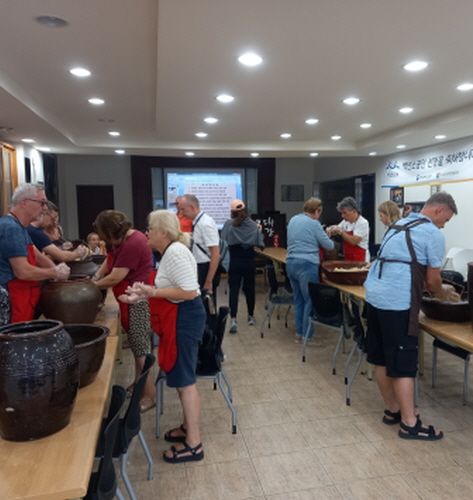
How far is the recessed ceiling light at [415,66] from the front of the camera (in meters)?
3.28

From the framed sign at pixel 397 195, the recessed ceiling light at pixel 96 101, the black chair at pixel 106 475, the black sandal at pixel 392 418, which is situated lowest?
the black sandal at pixel 392 418

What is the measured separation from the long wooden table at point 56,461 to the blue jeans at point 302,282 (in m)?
2.89

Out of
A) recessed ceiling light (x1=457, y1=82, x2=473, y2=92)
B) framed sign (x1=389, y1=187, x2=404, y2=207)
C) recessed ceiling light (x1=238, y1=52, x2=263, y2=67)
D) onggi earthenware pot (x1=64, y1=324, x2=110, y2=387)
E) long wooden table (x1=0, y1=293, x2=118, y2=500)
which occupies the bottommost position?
long wooden table (x1=0, y1=293, x2=118, y2=500)

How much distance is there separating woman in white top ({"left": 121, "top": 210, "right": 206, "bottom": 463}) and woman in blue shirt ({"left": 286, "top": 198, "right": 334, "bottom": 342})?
76.1 inches

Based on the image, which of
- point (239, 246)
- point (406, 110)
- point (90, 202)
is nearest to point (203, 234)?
point (239, 246)

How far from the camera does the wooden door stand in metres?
9.57

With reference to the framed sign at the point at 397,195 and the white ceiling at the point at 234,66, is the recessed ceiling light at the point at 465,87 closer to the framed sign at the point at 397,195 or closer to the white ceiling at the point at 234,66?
the white ceiling at the point at 234,66

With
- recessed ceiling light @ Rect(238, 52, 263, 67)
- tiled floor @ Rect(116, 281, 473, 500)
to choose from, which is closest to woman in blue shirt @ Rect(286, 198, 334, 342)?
tiled floor @ Rect(116, 281, 473, 500)

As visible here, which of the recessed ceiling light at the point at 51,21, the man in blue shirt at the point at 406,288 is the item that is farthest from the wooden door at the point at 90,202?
the man in blue shirt at the point at 406,288

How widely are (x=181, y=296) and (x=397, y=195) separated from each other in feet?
22.9

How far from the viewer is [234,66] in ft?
11.0

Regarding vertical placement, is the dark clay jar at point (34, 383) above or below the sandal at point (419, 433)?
above

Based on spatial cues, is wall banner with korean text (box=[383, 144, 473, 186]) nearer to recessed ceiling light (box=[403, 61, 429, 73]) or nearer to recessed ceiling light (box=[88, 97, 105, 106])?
recessed ceiling light (box=[403, 61, 429, 73])

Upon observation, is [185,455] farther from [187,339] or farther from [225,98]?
[225,98]
